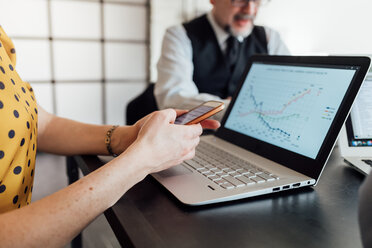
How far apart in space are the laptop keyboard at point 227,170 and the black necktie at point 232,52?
39.1 inches

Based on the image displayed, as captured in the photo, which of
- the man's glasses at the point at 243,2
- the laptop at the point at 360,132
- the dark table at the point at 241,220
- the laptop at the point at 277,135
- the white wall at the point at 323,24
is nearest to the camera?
the dark table at the point at 241,220

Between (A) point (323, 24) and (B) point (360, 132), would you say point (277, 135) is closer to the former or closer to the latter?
(B) point (360, 132)

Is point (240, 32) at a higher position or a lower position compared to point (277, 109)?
higher

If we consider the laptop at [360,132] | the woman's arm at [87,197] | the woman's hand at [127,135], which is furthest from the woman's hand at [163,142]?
the laptop at [360,132]

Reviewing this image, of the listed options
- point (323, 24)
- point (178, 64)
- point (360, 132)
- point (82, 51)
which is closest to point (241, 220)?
point (360, 132)

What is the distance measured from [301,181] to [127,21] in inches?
89.6

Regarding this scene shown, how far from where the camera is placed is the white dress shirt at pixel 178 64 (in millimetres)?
1366

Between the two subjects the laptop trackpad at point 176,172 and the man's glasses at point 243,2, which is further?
the man's glasses at point 243,2

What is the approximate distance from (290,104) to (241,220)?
0.29 metres

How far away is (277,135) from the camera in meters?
0.61

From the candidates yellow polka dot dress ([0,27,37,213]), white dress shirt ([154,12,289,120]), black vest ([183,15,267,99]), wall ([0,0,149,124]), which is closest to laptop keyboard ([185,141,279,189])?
yellow polka dot dress ([0,27,37,213])

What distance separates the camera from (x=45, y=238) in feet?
1.24

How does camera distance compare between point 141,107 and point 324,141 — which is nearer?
point 324,141

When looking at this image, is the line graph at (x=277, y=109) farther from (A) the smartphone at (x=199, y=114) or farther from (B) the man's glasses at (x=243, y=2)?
(B) the man's glasses at (x=243, y=2)
